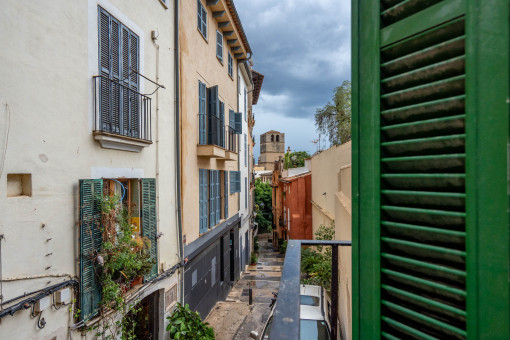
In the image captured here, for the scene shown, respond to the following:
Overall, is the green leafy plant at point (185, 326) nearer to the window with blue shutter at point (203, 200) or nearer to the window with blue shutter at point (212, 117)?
the window with blue shutter at point (203, 200)

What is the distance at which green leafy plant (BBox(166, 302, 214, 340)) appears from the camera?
650cm

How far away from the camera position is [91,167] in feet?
15.3

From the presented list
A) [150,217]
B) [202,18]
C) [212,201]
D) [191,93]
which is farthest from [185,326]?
[202,18]

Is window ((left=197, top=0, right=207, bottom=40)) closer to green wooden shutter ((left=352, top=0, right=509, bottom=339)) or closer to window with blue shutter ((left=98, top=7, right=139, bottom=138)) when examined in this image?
window with blue shutter ((left=98, top=7, right=139, bottom=138))

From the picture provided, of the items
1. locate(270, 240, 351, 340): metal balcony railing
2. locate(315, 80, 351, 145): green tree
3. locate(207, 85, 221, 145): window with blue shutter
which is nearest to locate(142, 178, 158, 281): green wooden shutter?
locate(207, 85, 221, 145): window with blue shutter

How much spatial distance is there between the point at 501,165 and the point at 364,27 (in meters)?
0.78

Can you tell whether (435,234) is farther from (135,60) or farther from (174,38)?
(174,38)

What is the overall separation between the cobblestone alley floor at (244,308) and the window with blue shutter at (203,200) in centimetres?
323

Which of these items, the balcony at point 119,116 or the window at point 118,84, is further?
the window at point 118,84

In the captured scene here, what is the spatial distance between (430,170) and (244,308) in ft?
37.0

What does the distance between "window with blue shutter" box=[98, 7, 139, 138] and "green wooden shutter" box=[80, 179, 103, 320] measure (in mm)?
1075

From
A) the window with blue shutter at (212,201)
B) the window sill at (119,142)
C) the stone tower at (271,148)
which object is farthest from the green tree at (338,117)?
the stone tower at (271,148)

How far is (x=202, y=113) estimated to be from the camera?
9.38 metres

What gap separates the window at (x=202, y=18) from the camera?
9406 mm
